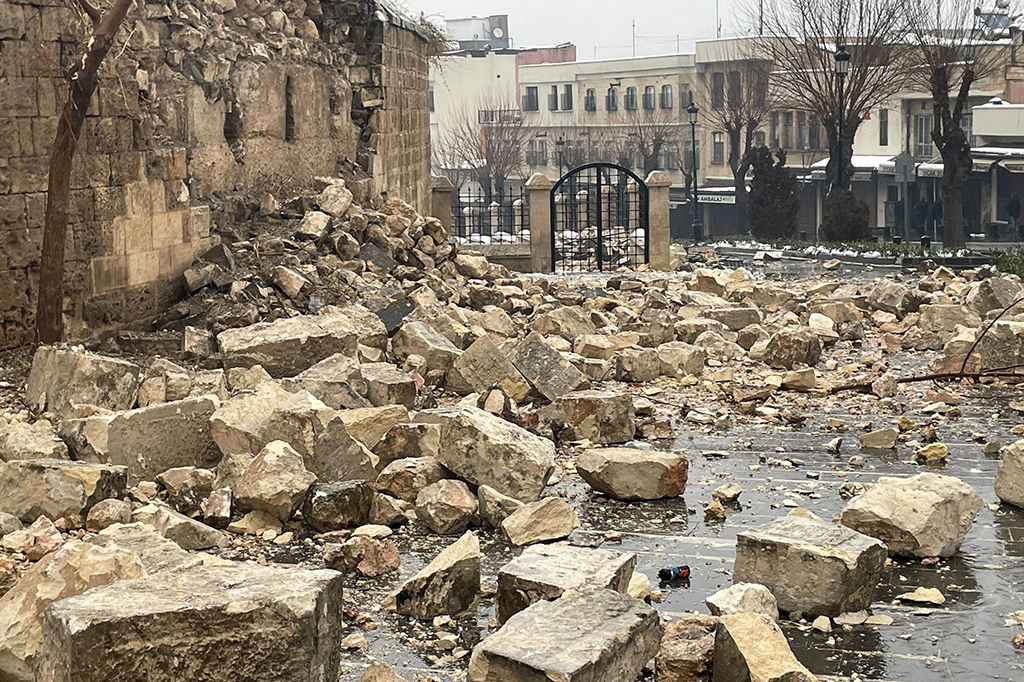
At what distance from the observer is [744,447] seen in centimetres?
807

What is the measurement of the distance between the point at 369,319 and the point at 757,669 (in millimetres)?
6066

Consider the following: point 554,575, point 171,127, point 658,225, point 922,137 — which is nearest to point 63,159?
point 171,127

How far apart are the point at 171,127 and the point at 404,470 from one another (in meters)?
5.41

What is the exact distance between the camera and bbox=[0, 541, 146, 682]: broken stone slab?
13.3ft

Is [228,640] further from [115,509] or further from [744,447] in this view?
[744,447]

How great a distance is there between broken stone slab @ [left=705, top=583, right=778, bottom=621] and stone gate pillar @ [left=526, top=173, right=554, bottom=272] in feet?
53.2

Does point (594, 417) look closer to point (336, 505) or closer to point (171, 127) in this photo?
point (336, 505)

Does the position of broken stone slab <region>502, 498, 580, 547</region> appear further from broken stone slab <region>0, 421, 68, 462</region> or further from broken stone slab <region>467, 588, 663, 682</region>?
broken stone slab <region>0, 421, 68, 462</region>

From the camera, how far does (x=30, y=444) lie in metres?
6.61

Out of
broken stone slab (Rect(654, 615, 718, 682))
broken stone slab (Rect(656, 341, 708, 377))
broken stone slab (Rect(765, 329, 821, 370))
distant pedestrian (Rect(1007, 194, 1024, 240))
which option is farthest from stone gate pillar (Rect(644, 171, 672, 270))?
distant pedestrian (Rect(1007, 194, 1024, 240))

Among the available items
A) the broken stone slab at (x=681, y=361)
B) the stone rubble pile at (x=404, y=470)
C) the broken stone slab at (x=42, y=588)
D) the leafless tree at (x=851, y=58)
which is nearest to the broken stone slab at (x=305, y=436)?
the stone rubble pile at (x=404, y=470)

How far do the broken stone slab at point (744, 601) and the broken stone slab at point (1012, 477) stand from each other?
233 cm

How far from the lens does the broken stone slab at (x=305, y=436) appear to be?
6539 millimetres

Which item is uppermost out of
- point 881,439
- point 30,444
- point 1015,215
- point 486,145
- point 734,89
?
point 734,89
